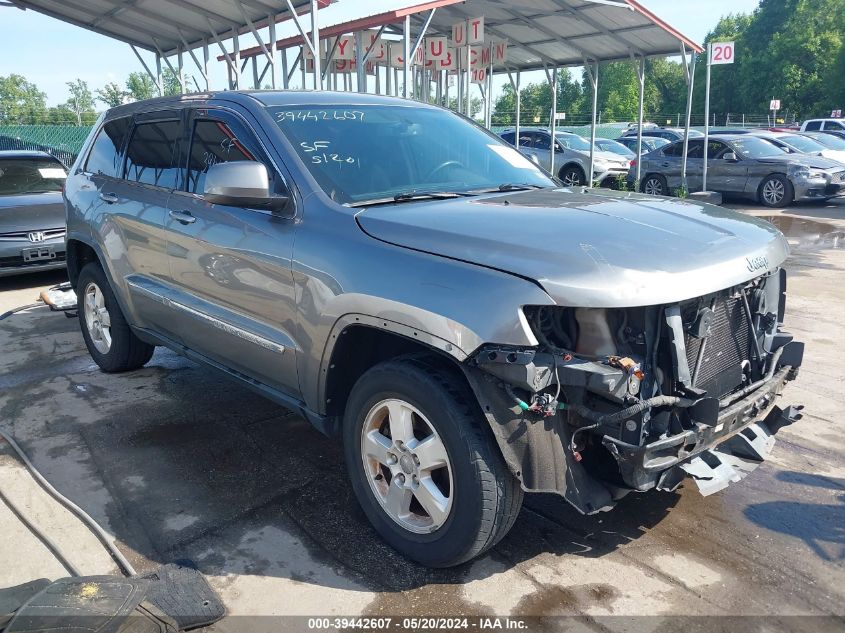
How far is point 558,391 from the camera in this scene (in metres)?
2.61

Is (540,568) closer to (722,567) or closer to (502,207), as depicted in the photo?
Answer: (722,567)

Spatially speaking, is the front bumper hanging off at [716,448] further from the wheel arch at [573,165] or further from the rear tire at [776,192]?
the wheel arch at [573,165]

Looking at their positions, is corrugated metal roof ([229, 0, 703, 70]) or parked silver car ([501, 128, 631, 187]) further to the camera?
parked silver car ([501, 128, 631, 187])

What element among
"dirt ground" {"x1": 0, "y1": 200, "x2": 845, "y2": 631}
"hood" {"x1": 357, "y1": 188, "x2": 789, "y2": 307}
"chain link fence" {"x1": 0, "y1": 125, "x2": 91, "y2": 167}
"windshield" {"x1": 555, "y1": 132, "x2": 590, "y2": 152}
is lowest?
"dirt ground" {"x1": 0, "y1": 200, "x2": 845, "y2": 631}

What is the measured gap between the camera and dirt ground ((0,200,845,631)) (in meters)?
2.91

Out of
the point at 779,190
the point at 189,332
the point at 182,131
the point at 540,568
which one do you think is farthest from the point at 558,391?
the point at 779,190

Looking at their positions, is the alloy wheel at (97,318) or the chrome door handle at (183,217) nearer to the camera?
the chrome door handle at (183,217)

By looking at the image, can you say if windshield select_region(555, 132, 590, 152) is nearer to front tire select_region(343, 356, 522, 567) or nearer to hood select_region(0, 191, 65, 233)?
hood select_region(0, 191, 65, 233)

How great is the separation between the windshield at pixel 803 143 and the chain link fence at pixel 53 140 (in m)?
22.6

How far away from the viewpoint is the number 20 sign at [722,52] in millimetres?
14677

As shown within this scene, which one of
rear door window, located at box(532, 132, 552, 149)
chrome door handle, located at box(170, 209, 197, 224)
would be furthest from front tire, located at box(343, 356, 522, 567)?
rear door window, located at box(532, 132, 552, 149)

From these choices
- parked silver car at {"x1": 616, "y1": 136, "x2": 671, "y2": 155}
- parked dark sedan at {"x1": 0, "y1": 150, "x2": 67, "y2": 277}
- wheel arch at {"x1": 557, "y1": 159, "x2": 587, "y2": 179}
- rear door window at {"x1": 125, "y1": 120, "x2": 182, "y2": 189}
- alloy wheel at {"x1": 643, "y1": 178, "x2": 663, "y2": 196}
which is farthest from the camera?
parked silver car at {"x1": 616, "y1": 136, "x2": 671, "y2": 155}

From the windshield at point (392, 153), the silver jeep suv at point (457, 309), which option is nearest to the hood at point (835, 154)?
the windshield at point (392, 153)

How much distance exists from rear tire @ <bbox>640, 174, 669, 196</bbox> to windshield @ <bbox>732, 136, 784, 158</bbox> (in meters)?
1.81
